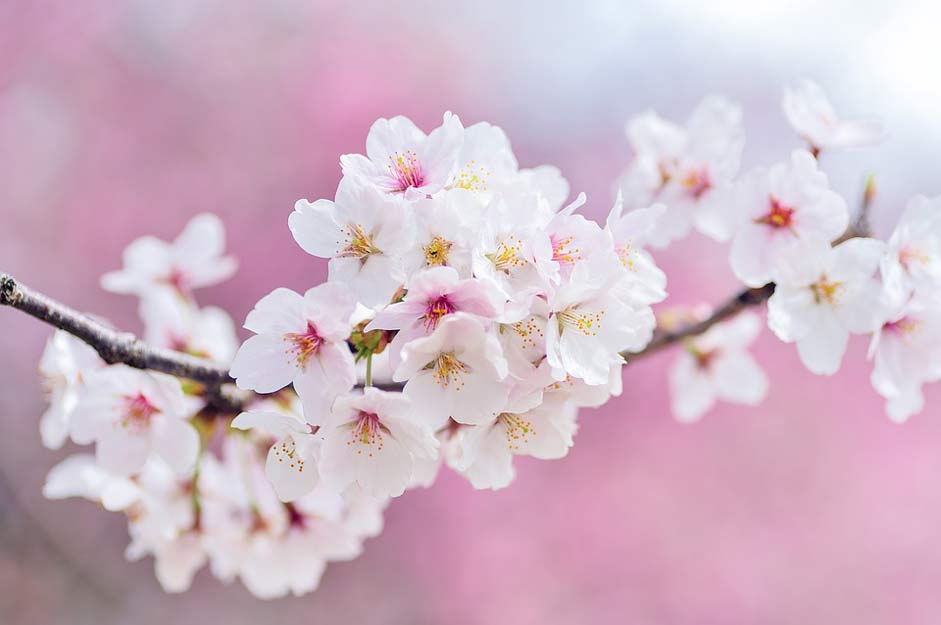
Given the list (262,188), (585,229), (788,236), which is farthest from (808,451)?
(585,229)

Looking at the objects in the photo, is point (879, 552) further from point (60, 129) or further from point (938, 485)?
point (60, 129)

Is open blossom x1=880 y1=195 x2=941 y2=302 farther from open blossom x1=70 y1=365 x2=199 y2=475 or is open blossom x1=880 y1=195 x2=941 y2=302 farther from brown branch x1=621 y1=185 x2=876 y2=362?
open blossom x1=70 y1=365 x2=199 y2=475

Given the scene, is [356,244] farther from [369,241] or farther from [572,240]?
[572,240]

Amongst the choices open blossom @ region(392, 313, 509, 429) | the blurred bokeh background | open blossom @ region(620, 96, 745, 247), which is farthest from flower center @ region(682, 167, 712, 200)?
the blurred bokeh background

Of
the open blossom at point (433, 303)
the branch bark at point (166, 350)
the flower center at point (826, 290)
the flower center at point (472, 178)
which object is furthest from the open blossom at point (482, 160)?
the flower center at point (826, 290)

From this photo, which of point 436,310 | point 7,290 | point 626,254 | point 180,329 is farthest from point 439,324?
point 180,329

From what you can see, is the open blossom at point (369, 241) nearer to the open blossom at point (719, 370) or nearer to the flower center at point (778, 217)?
the flower center at point (778, 217)
